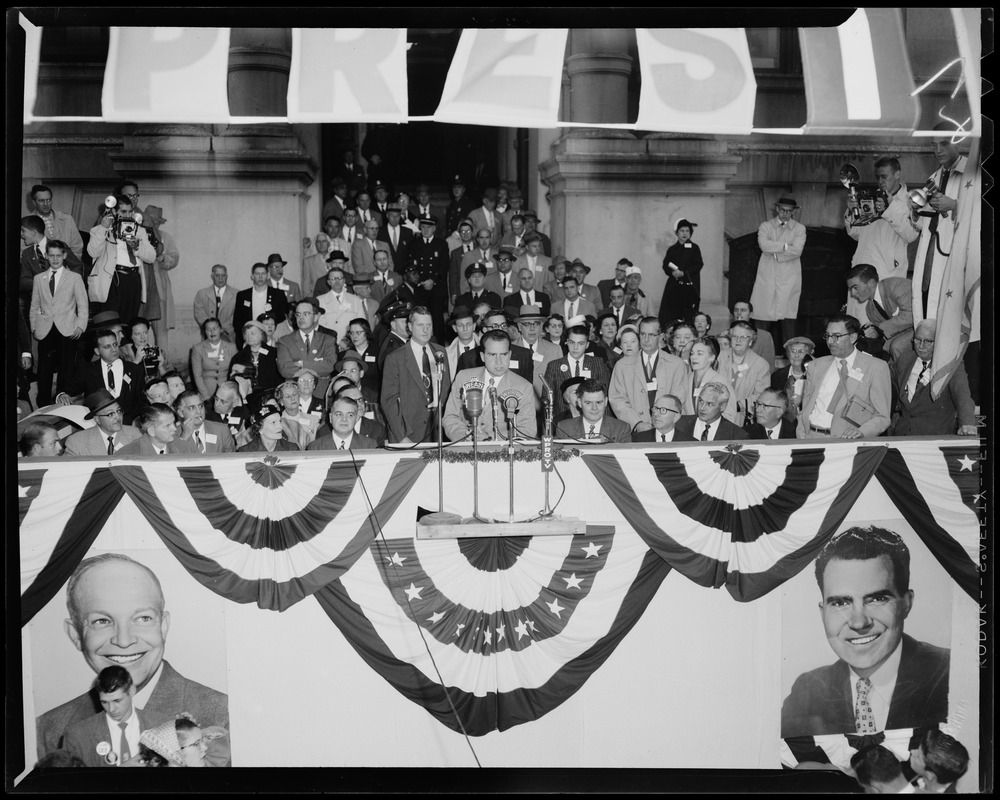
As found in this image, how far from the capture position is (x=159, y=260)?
13.4m

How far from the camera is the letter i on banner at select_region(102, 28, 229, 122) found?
7465 millimetres

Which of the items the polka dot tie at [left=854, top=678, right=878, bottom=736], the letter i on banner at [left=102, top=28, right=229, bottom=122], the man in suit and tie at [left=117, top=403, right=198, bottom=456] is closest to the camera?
the letter i on banner at [left=102, top=28, right=229, bottom=122]

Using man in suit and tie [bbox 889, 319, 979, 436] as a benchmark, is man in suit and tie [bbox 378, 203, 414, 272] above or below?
above

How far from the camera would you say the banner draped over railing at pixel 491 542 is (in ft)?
25.3

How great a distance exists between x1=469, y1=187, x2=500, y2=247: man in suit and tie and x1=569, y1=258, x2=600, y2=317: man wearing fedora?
6.21ft

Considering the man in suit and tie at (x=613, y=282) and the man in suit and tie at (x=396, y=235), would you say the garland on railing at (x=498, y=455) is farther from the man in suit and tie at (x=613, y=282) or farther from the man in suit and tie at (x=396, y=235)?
the man in suit and tie at (x=396, y=235)

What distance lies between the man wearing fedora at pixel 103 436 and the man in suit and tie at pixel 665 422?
4.22m

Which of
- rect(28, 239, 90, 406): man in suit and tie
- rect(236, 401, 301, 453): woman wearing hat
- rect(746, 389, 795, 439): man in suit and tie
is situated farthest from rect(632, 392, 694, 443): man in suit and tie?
rect(28, 239, 90, 406): man in suit and tie

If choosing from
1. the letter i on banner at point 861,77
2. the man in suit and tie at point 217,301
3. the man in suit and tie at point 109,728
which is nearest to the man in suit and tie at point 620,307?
the man in suit and tie at point 217,301

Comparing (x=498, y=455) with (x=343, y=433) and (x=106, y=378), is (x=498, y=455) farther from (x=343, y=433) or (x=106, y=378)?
(x=106, y=378)

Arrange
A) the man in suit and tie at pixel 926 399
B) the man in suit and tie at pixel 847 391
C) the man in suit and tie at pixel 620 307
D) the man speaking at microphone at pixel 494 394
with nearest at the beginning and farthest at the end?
the man speaking at microphone at pixel 494 394 → the man in suit and tie at pixel 926 399 → the man in suit and tie at pixel 847 391 → the man in suit and tie at pixel 620 307

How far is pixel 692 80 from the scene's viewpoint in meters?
7.61

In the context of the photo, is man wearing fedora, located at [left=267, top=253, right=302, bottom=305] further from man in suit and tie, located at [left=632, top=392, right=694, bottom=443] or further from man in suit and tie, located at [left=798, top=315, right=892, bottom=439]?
man in suit and tie, located at [left=798, top=315, right=892, bottom=439]

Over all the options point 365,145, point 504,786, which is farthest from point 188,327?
point 504,786
